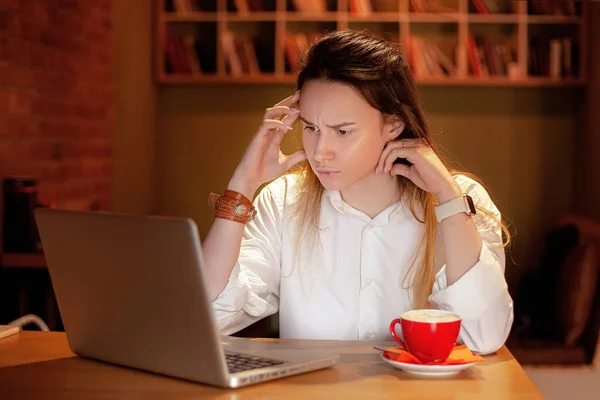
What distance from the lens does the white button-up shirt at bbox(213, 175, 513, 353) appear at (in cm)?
196

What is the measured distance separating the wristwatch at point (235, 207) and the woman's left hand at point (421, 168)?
279mm

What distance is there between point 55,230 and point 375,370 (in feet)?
1.79

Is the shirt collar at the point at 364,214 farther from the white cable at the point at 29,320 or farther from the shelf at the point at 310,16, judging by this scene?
the shelf at the point at 310,16

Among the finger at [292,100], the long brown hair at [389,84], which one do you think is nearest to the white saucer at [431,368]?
the long brown hair at [389,84]

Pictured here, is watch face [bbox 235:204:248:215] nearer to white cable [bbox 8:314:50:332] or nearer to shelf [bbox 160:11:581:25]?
white cable [bbox 8:314:50:332]

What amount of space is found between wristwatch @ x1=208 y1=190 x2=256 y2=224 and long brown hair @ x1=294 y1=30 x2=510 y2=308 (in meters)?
0.28

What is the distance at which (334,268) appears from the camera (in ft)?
6.61

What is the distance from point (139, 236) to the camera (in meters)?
1.28

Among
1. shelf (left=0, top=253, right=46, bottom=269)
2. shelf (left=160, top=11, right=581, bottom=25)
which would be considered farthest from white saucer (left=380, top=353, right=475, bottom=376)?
shelf (left=160, top=11, right=581, bottom=25)

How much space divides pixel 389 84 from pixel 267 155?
310 millimetres

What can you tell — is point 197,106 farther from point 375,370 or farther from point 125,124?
point 375,370

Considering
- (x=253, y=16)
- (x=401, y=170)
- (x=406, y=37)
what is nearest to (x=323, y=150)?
(x=401, y=170)

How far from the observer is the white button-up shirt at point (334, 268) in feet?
6.43

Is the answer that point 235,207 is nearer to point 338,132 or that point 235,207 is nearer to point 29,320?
point 338,132
